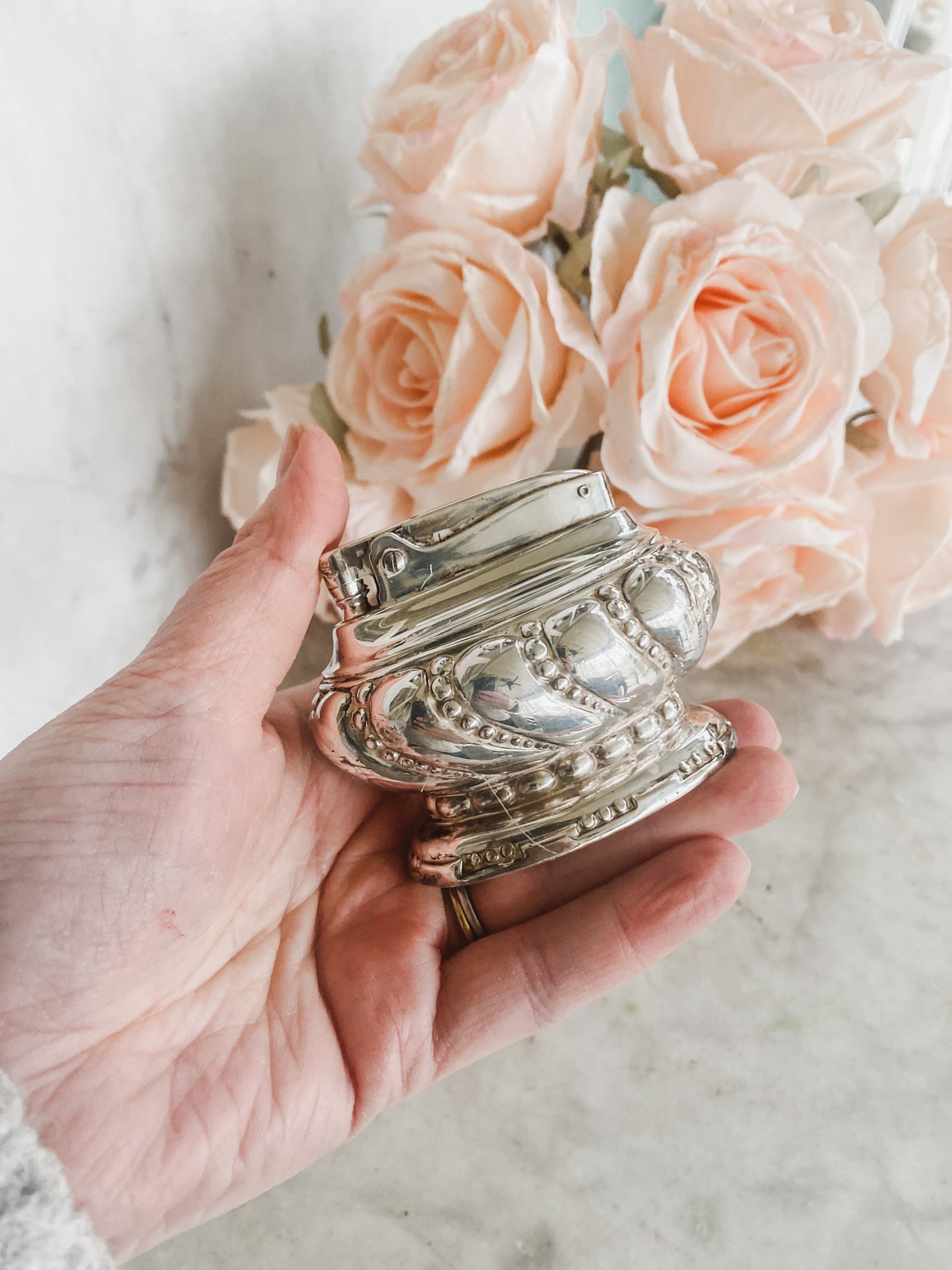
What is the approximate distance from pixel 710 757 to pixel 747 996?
19cm

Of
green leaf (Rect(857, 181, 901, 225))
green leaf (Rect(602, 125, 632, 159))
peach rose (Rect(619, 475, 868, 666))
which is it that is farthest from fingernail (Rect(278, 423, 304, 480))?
green leaf (Rect(857, 181, 901, 225))

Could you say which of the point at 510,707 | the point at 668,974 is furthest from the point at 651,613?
the point at 668,974

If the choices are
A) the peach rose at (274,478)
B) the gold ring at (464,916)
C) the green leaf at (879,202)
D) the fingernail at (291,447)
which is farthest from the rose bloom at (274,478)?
the green leaf at (879,202)

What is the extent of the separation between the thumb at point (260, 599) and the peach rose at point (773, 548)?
233 mm

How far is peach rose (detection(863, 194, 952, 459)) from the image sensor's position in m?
0.70

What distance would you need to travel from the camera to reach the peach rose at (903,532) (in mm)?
765

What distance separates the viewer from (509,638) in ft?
1.75

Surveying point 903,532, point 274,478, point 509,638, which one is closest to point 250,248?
point 274,478

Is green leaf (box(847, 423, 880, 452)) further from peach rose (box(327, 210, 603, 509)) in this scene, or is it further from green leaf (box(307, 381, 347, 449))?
green leaf (box(307, 381, 347, 449))

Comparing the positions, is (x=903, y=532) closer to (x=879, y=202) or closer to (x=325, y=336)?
(x=879, y=202)

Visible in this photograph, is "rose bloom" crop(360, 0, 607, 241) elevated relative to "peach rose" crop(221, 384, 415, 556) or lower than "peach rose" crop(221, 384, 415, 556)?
elevated

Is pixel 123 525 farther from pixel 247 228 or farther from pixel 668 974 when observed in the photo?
pixel 668 974

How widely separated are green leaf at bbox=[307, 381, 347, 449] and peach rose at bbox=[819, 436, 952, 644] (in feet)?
1.29

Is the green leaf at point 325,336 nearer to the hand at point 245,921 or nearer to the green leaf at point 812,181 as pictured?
the hand at point 245,921
